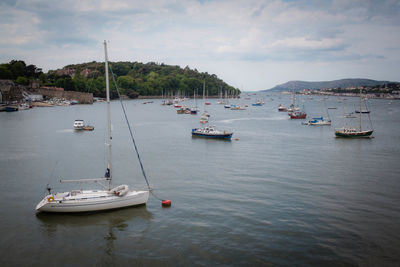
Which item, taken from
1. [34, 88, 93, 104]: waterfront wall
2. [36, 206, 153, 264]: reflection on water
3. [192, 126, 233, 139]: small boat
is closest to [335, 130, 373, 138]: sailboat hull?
[192, 126, 233, 139]: small boat

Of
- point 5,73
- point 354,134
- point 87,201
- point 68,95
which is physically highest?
point 5,73

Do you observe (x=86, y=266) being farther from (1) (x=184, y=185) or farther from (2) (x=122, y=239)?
(1) (x=184, y=185)

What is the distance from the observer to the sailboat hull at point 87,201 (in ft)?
73.0

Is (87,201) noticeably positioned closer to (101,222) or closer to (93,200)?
(93,200)

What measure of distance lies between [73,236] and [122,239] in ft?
10.2

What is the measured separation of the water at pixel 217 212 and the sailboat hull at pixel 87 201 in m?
0.61

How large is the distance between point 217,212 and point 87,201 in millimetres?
9353

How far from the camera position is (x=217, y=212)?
23.9 meters

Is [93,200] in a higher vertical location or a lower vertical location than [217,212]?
higher

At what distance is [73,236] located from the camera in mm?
20078

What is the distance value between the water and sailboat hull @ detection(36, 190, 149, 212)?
61cm

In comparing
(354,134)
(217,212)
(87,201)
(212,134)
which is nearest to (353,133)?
(354,134)

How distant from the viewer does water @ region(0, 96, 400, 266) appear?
18.0m

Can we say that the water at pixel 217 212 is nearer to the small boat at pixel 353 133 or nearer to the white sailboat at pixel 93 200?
the white sailboat at pixel 93 200
